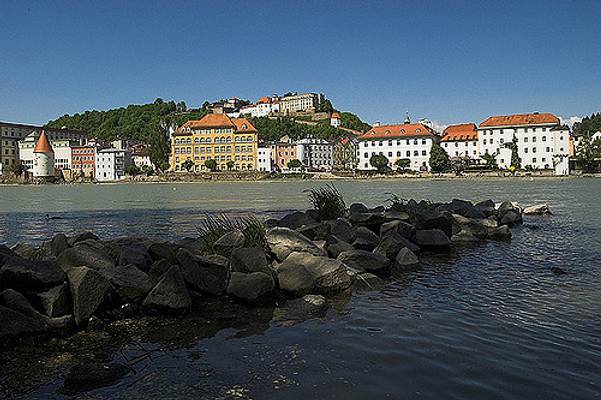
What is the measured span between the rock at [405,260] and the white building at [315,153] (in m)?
161

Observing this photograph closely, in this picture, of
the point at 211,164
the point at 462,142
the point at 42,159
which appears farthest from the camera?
the point at 42,159

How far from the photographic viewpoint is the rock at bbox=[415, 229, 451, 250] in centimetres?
1566

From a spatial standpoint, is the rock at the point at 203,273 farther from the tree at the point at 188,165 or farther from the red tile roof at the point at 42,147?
the red tile roof at the point at 42,147

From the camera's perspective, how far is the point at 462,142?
489 feet

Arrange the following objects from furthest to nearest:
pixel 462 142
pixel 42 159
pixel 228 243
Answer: pixel 42 159
pixel 462 142
pixel 228 243

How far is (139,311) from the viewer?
8.66 metres

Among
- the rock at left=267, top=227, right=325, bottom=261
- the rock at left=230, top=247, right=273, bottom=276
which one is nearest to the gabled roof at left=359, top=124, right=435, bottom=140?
the rock at left=267, top=227, right=325, bottom=261

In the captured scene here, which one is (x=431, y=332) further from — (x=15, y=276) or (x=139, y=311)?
(x=15, y=276)

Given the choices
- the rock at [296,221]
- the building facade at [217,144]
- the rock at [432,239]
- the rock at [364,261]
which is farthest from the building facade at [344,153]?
the rock at [364,261]

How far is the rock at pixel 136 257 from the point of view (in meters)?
10.0

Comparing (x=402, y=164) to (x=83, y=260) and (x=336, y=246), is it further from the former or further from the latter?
(x=83, y=260)

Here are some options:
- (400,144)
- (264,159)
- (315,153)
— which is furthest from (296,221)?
(315,153)

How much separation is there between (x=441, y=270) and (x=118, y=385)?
8309 mm

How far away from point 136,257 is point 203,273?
5.03 ft
